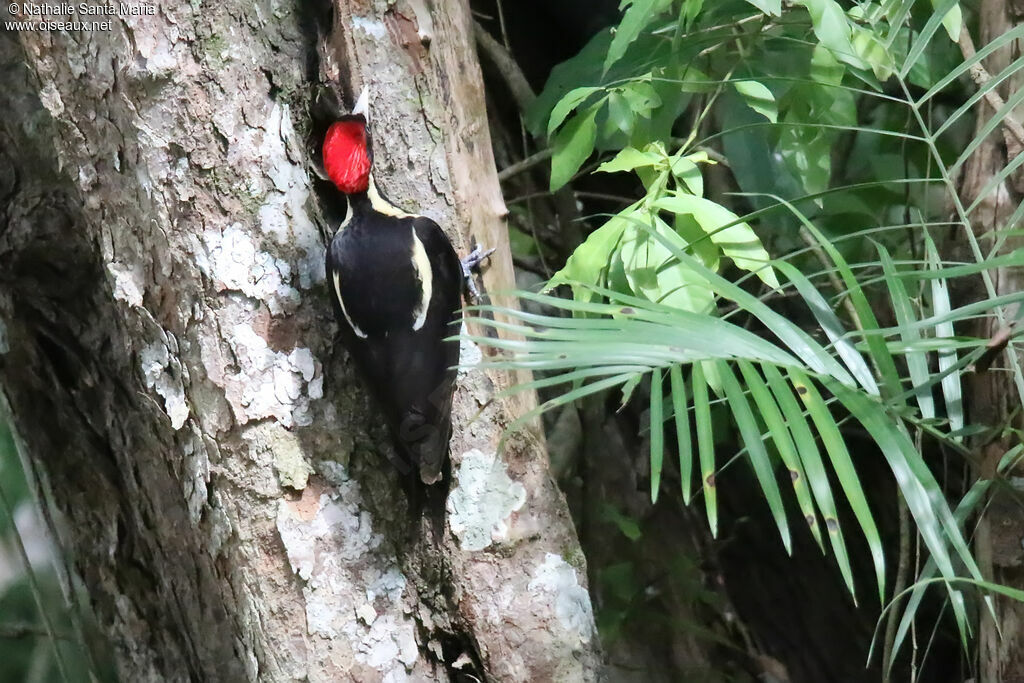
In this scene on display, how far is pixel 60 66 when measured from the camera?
1.29 metres

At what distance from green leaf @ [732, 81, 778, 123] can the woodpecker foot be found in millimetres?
424

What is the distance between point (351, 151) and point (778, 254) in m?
0.97

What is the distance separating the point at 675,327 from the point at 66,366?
1249 millimetres

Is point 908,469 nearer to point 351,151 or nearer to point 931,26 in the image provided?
point 931,26

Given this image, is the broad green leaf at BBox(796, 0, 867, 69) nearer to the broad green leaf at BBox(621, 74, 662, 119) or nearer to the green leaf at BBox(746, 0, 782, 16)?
the green leaf at BBox(746, 0, 782, 16)

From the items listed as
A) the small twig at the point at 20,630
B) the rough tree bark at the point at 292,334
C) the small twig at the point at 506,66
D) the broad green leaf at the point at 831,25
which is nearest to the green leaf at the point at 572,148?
the rough tree bark at the point at 292,334

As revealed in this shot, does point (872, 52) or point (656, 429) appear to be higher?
point (872, 52)

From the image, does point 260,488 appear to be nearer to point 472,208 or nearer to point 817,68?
point 472,208

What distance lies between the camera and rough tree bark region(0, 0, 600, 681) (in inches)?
49.6

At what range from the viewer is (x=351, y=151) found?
4.41 feet

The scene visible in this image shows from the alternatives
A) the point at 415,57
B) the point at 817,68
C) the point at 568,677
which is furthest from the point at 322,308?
the point at 817,68

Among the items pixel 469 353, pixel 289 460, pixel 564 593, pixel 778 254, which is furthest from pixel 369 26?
pixel 778 254

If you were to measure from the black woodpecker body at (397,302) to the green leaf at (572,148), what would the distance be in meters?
0.20

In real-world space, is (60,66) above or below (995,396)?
above
